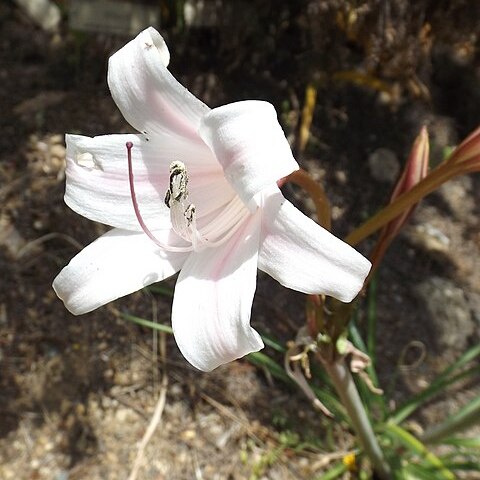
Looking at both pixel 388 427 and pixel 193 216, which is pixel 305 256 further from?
pixel 388 427

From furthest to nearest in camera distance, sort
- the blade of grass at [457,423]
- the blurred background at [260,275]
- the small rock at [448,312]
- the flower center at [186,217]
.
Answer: the small rock at [448,312] → the blurred background at [260,275] → the blade of grass at [457,423] → the flower center at [186,217]

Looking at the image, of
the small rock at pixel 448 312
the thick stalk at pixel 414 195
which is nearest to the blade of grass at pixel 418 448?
the small rock at pixel 448 312

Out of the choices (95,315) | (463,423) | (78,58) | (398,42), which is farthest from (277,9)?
(463,423)

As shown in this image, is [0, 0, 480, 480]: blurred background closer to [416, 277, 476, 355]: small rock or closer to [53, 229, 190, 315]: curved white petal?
[416, 277, 476, 355]: small rock

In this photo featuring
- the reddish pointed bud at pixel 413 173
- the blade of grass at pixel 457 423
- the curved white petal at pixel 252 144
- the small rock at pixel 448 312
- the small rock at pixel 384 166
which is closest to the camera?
the curved white petal at pixel 252 144

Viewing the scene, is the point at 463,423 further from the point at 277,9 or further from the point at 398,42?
the point at 277,9

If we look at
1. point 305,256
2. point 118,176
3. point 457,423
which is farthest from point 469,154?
point 457,423

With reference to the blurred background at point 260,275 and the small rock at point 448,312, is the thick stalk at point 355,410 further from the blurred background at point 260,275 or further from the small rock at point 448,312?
the small rock at point 448,312
